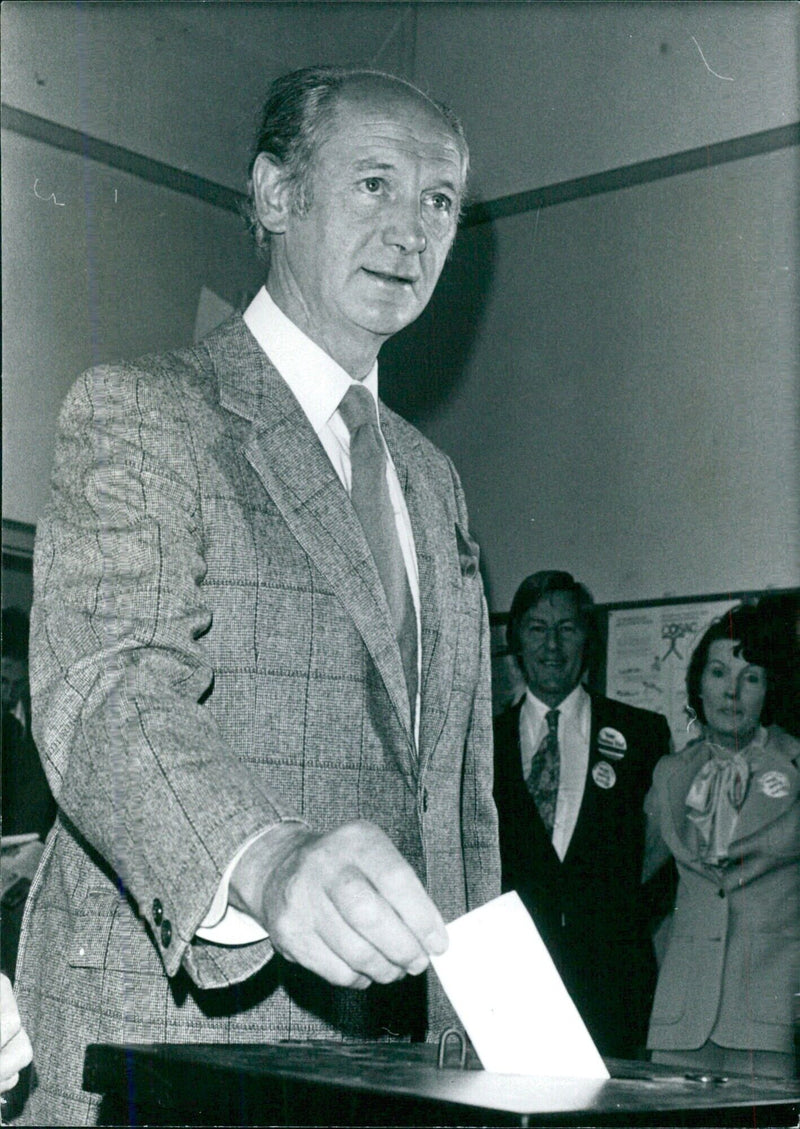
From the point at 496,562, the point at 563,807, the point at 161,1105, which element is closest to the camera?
the point at 161,1105

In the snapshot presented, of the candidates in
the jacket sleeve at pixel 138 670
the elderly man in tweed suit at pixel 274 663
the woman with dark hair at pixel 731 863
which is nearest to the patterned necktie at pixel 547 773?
the woman with dark hair at pixel 731 863

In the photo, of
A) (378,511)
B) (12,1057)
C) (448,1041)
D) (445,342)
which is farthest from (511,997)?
(445,342)

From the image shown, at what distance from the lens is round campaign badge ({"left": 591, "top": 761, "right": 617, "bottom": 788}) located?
3.28 metres

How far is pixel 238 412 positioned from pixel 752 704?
7.08 feet

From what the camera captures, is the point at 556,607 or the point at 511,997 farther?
the point at 556,607

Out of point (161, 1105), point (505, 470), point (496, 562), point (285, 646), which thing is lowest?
point (161, 1105)

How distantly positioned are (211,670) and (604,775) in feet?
7.50

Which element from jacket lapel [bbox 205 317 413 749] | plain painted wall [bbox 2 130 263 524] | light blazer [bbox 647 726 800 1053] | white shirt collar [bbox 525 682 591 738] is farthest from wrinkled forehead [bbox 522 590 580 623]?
jacket lapel [bbox 205 317 413 749]

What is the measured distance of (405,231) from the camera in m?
1.53

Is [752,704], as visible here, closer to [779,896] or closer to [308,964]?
[779,896]

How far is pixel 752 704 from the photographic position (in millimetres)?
3195

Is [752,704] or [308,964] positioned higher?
[752,704]

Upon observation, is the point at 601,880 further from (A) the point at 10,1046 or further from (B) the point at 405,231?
(A) the point at 10,1046

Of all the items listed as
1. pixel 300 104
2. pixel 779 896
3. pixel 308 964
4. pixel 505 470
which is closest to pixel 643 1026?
pixel 779 896
